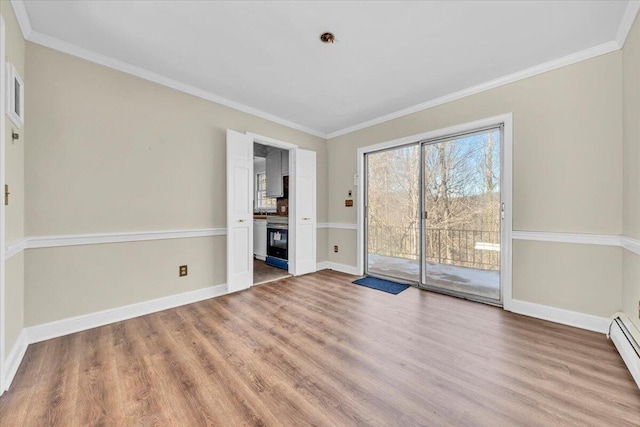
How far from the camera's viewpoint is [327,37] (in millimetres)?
2100

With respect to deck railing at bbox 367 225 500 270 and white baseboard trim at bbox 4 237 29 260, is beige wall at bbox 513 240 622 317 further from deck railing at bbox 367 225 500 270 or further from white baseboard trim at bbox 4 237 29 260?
white baseboard trim at bbox 4 237 29 260

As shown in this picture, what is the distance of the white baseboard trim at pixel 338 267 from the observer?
4.25 metres

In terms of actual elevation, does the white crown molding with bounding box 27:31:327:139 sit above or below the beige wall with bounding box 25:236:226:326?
above

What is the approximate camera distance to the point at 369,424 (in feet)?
4.18

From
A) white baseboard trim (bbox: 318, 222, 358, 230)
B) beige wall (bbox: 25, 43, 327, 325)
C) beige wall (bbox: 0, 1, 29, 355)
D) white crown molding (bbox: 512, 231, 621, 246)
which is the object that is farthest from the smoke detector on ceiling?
white baseboard trim (bbox: 318, 222, 358, 230)

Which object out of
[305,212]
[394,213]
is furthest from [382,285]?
[305,212]

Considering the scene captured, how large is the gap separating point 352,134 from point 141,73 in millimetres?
2940

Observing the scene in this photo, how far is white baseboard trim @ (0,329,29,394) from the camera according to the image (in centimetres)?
156

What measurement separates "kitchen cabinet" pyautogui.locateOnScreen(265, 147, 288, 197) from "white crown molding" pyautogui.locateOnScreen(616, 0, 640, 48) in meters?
Answer: 4.33

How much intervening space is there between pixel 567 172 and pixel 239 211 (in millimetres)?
3511

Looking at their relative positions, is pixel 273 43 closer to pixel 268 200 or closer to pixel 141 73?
pixel 141 73

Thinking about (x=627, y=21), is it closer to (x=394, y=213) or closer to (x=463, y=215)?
(x=463, y=215)

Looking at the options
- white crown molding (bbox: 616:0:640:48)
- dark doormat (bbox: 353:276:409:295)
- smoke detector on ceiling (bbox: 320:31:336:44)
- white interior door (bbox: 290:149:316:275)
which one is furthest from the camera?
white interior door (bbox: 290:149:316:275)

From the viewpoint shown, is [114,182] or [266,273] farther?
[266,273]
